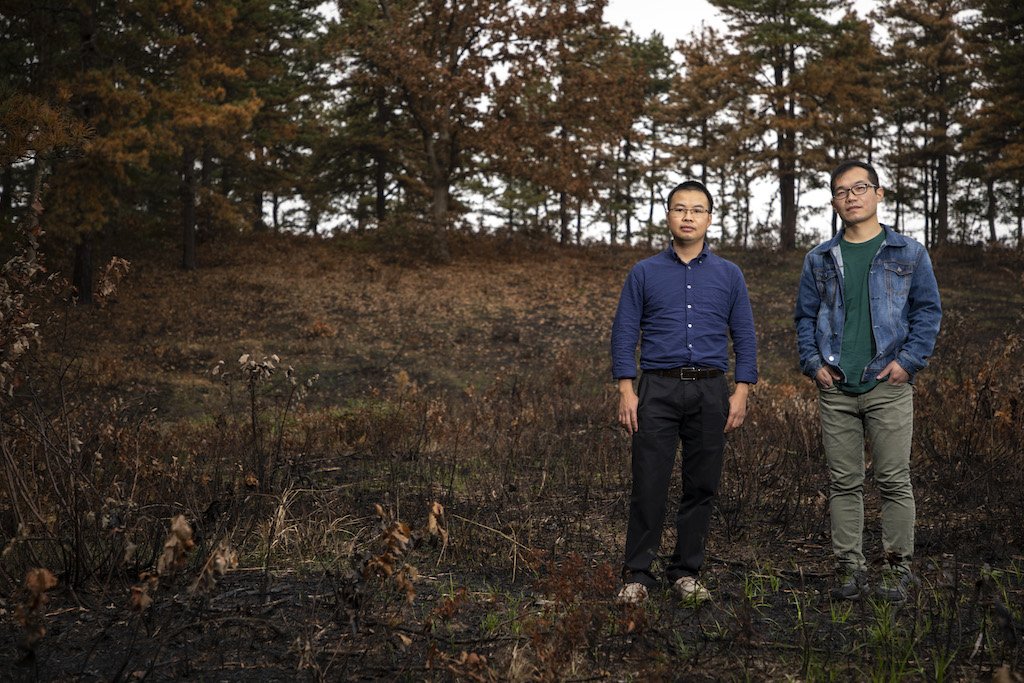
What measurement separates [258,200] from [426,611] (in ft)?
103

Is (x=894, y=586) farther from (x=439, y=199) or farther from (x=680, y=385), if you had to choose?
(x=439, y=199)

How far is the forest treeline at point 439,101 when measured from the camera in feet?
55.1

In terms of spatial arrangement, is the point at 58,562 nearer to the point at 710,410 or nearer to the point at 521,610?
the point at 521,610

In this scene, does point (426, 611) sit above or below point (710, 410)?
below

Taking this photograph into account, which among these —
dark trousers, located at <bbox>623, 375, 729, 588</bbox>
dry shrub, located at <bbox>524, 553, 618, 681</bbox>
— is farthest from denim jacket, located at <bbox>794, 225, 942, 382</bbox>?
dry shrub, located at <bbox>524, 553, 618, 681</bbox>

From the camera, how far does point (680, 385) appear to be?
4227mm

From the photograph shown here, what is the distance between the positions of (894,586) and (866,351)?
1.16 metres

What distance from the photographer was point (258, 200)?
3294 centimetres

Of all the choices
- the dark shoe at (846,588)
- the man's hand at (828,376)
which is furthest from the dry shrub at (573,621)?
the man's hand at (828,376)

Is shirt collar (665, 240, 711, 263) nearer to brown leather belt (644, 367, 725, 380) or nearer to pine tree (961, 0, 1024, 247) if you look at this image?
brown leather belt (644, 367, 725, 380)

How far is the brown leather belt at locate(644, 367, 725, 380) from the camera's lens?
4227 millimetres

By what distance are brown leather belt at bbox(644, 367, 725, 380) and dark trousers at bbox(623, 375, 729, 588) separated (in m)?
0.02

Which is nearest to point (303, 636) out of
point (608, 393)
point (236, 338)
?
point (608, 393)

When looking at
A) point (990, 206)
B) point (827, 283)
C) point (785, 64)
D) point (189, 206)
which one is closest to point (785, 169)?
point (785, 64)
